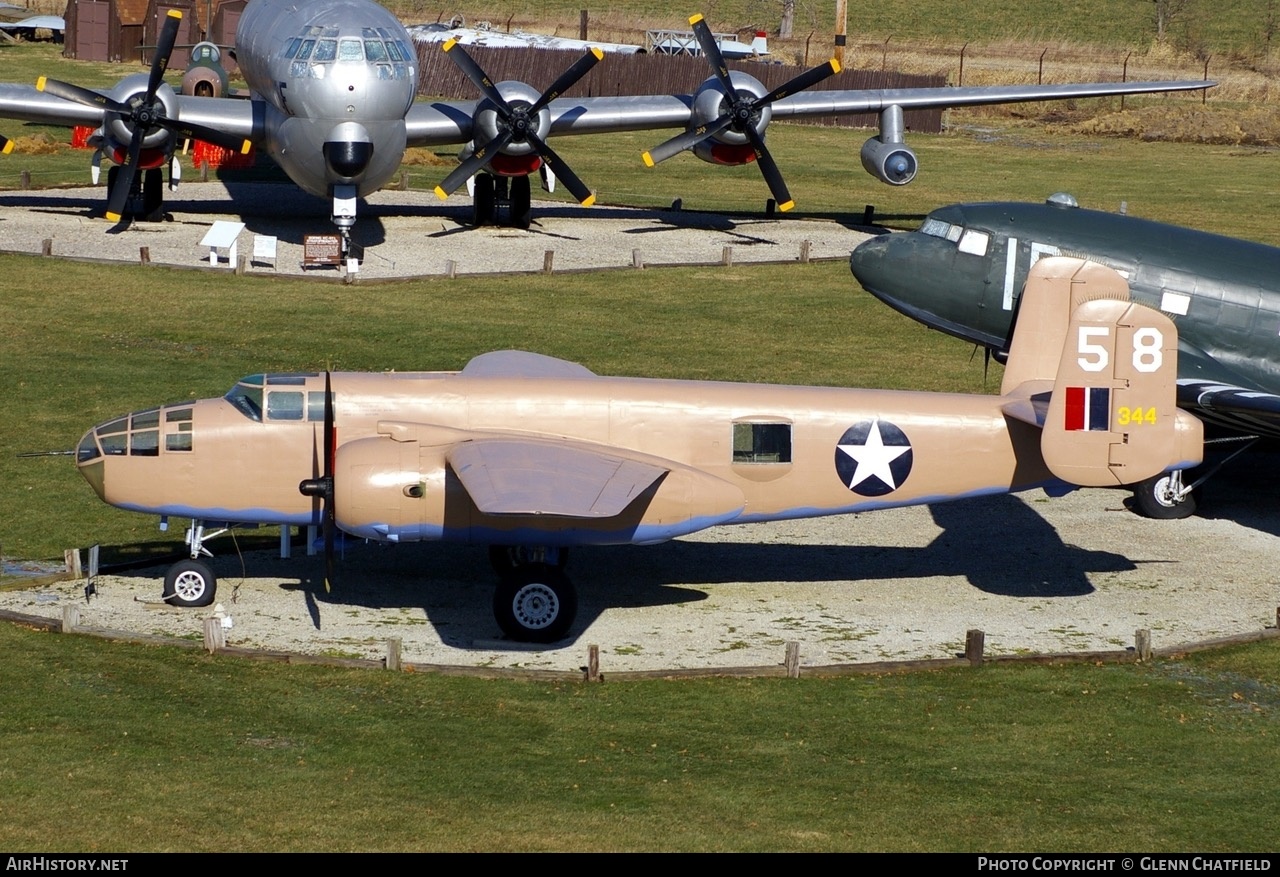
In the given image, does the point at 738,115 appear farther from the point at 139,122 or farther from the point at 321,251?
the point at 139,122

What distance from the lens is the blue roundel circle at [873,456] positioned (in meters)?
21.1

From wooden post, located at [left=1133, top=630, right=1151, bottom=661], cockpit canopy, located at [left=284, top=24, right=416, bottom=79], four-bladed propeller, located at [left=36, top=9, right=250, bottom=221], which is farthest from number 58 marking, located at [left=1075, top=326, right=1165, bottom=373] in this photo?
four-bladed propeller, located at [left=36, top=9, right=250, bottom=221]

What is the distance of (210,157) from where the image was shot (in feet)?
190

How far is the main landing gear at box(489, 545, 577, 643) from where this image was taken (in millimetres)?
19984

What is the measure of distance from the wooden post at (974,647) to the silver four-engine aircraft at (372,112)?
82.4ft

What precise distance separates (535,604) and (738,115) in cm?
3041

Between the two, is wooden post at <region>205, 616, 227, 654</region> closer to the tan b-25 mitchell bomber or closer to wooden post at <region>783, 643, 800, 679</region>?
the tan b-25 mitchell bomber

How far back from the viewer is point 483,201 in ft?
158

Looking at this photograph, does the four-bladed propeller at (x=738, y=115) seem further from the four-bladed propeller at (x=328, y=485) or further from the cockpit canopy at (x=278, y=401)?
the four-bladed propeller at (x=328, y=485)

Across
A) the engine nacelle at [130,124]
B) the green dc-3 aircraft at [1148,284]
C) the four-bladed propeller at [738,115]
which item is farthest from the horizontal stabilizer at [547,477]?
the four-bladed propeller at [738,115]

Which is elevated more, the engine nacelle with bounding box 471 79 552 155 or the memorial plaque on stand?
the engine nacelle with bounding box 471 79 552 155

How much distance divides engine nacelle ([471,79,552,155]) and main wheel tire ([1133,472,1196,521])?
24.2 m

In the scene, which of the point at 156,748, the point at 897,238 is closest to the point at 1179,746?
the point at 156,748

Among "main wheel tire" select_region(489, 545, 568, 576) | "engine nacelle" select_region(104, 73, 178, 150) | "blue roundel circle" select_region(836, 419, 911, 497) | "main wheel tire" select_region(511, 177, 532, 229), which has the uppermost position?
"engine nacelle" select_region(104, 73, 178, 150)
